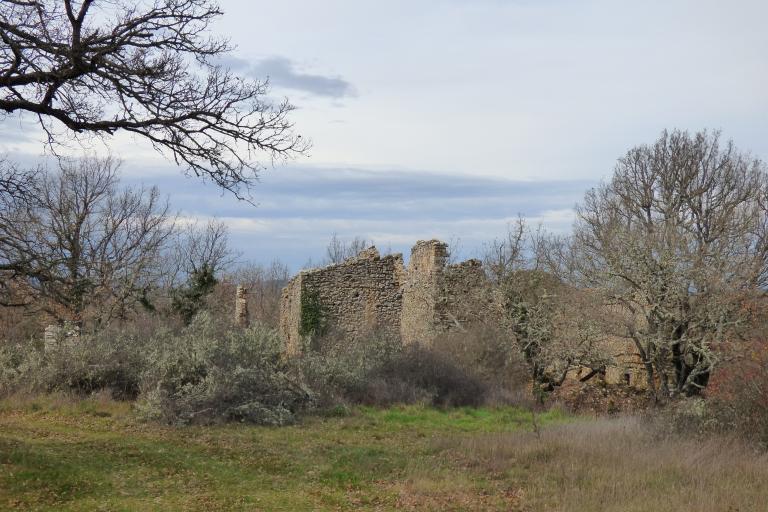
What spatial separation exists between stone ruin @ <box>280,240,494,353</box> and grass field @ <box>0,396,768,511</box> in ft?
25.8

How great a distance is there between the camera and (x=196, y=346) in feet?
46.0

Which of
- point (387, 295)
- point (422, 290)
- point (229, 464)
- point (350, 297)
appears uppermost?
point (422, 290)

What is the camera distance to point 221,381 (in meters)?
13.6

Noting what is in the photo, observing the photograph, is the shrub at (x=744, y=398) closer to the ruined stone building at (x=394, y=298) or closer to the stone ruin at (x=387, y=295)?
the ruined stone building at (x=394, y=298)

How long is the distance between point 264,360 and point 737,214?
2119 centimetres

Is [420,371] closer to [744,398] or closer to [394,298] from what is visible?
[744,398]

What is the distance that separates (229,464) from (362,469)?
180 centimetres

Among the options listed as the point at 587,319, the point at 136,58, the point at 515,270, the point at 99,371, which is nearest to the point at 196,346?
the point at 99,371

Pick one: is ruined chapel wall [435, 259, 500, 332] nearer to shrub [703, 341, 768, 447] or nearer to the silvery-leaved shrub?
the silvery-leaved shrub

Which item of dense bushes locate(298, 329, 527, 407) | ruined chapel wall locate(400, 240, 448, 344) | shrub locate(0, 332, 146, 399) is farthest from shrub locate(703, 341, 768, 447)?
shrub locate(0, 332, 146, 399)

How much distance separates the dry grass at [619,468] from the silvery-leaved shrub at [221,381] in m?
4.12

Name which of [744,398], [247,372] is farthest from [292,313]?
[744,398]

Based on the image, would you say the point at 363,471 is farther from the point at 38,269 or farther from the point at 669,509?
the point at 38,269

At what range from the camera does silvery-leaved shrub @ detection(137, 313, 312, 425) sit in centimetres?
1327
